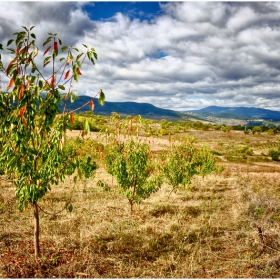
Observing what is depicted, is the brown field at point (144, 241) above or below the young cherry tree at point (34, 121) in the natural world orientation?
below

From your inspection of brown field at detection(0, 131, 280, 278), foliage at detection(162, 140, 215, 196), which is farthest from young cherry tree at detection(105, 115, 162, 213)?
foliage at detection(162, 140, 215, 196)

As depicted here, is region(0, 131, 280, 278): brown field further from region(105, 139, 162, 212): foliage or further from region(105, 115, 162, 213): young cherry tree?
region(105, 115, 162, 213): young cherry tree

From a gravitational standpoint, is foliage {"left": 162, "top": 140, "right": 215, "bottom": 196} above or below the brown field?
above

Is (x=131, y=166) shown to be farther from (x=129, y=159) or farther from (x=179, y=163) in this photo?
(x=179, y=163)

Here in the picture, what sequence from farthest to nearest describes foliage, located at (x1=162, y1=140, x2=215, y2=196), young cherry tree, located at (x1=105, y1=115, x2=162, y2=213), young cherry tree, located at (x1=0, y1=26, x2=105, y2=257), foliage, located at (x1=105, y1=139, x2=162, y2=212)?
foliage, located at (x1=162, y1=140, x2=215, y2=196) < foliage, located at (x1=105, y1=139, x2=162, y2=212) < young cherry tree, located at (x1=105, y1=115, x2=162, y2=213) < young cherry tree, located at (x1=0, y1=26, x2=105, y2=257)

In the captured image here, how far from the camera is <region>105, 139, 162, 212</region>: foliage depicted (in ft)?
35.2

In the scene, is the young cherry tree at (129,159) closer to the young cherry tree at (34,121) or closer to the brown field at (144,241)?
the brown field at (144,241)

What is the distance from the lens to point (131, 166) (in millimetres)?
11031

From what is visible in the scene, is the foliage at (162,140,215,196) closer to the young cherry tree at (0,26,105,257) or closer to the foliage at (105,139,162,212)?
the foliage at (105,139,162,212)

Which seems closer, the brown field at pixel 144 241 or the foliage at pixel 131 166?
the brown field at pixel 144 241

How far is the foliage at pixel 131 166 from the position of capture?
10727mm

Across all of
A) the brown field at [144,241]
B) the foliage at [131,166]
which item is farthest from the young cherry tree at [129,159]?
the brown field at [144,241]

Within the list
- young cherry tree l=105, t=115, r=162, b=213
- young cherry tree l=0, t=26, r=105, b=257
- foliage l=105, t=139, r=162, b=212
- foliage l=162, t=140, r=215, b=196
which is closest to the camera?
young cherry tree l=0, t=26, r=105, b=257

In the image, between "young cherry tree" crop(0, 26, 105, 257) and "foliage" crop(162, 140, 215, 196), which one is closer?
"young cherry tree" crop(0, 26, 105, 257)
